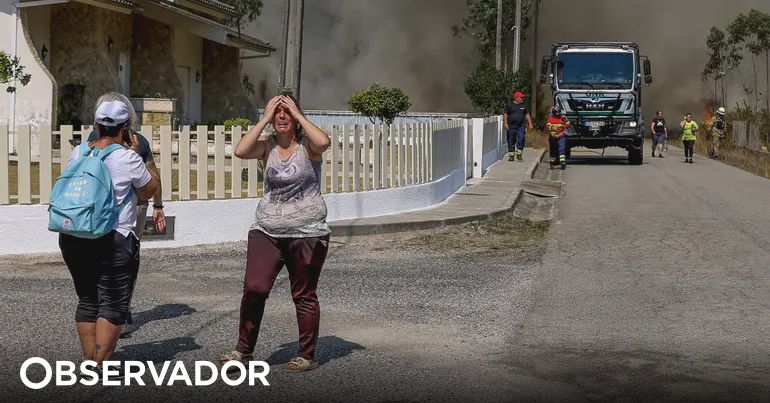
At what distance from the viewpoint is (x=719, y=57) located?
66188 mm

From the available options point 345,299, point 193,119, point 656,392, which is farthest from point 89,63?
point 656,392

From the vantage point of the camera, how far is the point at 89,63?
25.4 meters

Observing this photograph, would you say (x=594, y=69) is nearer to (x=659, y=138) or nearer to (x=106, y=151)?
(x=659, y=138)

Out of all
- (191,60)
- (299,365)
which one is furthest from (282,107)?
(191,60)

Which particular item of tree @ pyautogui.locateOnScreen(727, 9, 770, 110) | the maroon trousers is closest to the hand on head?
the maroon trousers

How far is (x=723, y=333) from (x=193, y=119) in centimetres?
2425

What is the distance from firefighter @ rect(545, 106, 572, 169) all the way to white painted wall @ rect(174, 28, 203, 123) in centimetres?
874

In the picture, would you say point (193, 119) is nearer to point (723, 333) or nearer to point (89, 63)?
point (89, 63)

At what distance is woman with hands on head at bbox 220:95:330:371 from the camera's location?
7301 mm

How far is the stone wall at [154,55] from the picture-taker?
2909cm

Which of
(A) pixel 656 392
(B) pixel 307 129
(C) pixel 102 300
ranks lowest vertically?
(A) pixel 656 392

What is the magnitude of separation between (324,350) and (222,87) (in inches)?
1018

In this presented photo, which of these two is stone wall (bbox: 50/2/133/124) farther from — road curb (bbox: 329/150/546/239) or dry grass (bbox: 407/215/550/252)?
dry grass (bbox: 407/215/550/252)

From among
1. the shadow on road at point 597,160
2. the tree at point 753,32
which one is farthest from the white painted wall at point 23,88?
the tree at point 753,32
